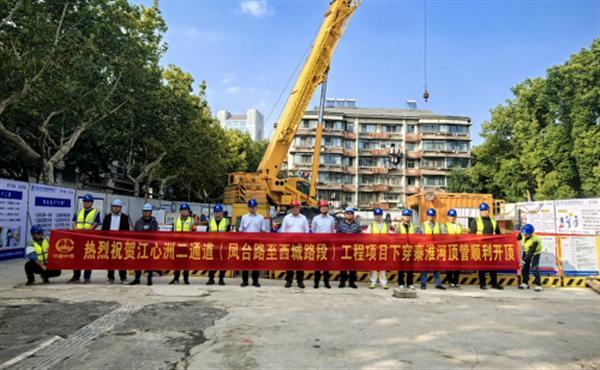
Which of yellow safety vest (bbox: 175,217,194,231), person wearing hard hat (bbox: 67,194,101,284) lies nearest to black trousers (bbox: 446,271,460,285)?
yellow safety vest (bbox: 175,217,194,231)

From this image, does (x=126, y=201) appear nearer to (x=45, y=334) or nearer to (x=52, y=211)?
(x=52, y=211)

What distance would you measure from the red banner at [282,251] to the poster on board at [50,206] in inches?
226

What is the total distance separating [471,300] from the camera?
26.4 ft

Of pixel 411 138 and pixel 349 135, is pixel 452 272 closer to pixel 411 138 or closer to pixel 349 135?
pixel 349 135

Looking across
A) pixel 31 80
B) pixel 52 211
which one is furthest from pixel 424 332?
pixel 31 80

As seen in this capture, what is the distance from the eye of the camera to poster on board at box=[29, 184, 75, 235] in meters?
13.4

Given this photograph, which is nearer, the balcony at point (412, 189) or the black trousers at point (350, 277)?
the black trousers at point (350, 277)

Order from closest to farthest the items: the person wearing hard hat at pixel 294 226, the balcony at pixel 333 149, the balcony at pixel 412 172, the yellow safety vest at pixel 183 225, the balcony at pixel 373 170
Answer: the person wearing hard hat at pixel 294 226 → the yellow safety vest at pixel 183 225 → the balcony at pixel 333 149 → the balcony at pixel 373 170 → the balcony at pixel 412 172

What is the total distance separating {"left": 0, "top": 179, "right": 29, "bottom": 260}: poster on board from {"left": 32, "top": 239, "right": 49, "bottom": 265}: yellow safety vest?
440 centimetres

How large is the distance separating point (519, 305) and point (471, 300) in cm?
83

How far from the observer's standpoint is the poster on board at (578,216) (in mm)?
15922

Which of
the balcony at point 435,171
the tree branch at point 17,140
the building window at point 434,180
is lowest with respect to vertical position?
the tree branch at point 17,140

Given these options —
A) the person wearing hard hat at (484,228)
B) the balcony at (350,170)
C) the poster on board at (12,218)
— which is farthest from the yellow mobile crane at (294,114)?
the balcony at (350,170)

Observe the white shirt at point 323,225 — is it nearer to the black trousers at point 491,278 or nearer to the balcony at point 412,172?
the black trousers at point 491,278
